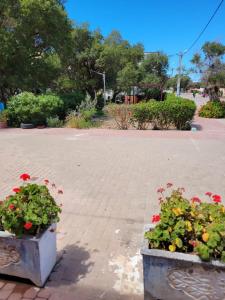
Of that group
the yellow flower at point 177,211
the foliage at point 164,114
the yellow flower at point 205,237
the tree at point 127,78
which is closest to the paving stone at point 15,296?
the yellow flower at point 177,211

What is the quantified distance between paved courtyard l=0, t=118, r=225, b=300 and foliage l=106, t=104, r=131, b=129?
4.08ft

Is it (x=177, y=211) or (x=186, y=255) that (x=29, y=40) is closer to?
(x=177, y=211)

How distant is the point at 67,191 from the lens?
16.4 ft

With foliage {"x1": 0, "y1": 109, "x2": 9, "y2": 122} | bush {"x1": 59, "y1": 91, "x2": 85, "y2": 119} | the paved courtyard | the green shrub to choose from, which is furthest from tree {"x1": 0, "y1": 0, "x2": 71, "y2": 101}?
the green shrub

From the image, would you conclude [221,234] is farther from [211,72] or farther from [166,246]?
[211,72]

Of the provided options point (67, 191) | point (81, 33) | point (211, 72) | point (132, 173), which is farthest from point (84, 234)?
point (81, 33)

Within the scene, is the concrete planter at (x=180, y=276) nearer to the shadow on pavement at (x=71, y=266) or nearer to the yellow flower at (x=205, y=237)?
the yellow flower at (x=205, y=237)

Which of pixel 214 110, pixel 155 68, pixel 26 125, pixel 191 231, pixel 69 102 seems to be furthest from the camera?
pixel 155 68

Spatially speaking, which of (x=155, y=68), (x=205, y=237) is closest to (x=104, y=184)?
(x=205, y=237)

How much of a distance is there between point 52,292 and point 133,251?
1.08 m

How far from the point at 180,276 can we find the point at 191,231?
0.36m

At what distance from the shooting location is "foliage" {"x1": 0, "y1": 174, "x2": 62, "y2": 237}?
7.75ft

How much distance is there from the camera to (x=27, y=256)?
242cm

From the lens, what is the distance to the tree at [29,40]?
48.1 ft
